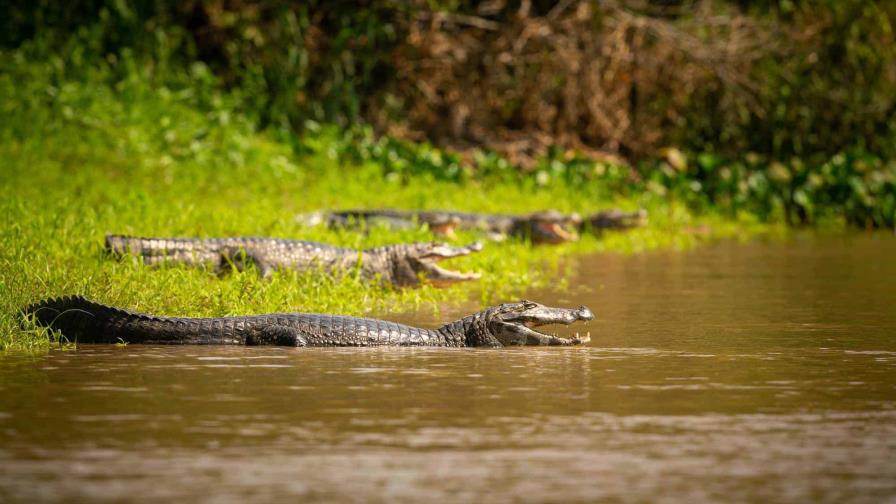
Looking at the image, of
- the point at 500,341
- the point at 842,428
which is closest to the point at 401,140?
the point at 500,341

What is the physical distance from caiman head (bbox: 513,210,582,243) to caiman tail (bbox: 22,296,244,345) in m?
7.28

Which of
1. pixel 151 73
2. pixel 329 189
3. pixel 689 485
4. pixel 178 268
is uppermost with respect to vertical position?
pixel 151 73

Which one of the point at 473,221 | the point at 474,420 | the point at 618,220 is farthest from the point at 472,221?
the point at 474,420

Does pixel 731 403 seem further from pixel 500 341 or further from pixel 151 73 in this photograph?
pixel 151 73

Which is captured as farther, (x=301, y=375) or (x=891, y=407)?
(x=301, y=375)

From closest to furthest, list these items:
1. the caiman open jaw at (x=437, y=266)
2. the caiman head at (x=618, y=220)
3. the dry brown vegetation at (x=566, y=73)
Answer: the caiman open jaw at (x=437, y=266) → the caiman head at (x=618, y=220) → the dry brown vegetation at (x=566, y=73)

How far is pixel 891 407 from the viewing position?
5871mm

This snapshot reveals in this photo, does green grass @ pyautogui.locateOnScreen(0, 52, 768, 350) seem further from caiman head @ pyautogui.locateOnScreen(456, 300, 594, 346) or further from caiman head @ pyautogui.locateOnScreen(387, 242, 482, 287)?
caiman head @ pyautogui.locateOnScreen(456, 300, 594, 346)

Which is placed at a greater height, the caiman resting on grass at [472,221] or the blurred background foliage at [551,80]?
the blurred background foliage at [551,80]

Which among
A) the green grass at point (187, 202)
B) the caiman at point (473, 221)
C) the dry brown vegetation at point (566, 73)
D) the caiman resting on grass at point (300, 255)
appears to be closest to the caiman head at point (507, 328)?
the green grass at point (187, 202)

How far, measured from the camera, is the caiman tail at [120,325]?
7496 mm

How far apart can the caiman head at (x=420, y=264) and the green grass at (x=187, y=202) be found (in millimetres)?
150

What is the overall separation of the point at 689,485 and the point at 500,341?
337 centimetres

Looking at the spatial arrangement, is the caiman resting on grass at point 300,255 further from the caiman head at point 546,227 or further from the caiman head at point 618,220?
the caiman head at point 618,220
